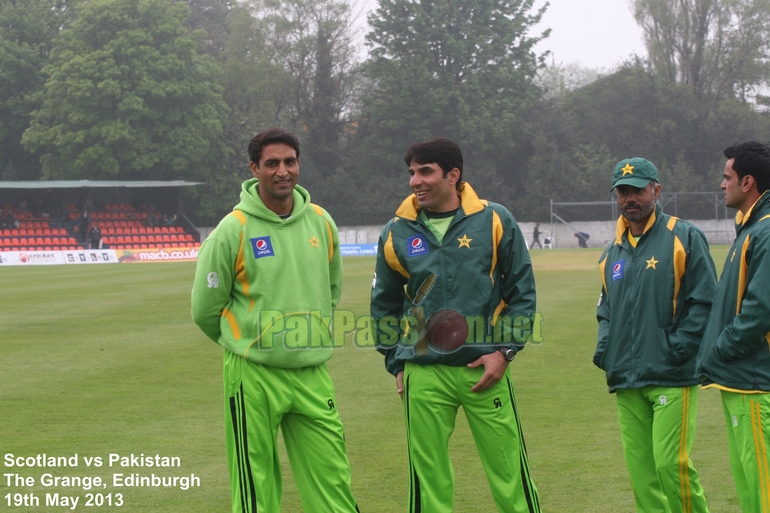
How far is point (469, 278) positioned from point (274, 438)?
4.49 feet

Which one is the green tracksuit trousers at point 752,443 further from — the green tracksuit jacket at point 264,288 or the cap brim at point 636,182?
the green tracksuit jacket at point 264,288

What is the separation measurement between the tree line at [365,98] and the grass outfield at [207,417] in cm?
4228

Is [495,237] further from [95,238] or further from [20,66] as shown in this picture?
[20,66]

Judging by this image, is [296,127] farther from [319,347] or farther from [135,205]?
[319,347]

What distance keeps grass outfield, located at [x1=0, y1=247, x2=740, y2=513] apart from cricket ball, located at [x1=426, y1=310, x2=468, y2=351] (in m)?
1.83

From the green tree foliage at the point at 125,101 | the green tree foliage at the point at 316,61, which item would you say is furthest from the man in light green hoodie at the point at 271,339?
the green tree foliage at the point at 316,61

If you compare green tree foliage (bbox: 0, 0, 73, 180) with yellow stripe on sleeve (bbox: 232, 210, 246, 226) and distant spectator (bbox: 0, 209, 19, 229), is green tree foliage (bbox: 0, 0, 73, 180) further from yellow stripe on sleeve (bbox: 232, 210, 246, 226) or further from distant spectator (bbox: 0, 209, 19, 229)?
yellow stripe on sleeve (bbox: 232, 210, 246, 226)

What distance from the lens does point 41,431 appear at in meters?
8.12

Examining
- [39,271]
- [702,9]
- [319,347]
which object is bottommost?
[39,271]

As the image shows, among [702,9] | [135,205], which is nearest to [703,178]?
[702,9]

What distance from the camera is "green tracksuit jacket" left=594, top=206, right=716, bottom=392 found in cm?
498

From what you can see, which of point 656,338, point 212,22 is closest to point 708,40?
point 212,22

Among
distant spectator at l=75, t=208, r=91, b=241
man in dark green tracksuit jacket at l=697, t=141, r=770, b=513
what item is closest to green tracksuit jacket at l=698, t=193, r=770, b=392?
man in dark green tracksuit jacket at l=697, t=141, r=770, b=513

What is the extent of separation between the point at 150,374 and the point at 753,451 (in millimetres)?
8247
